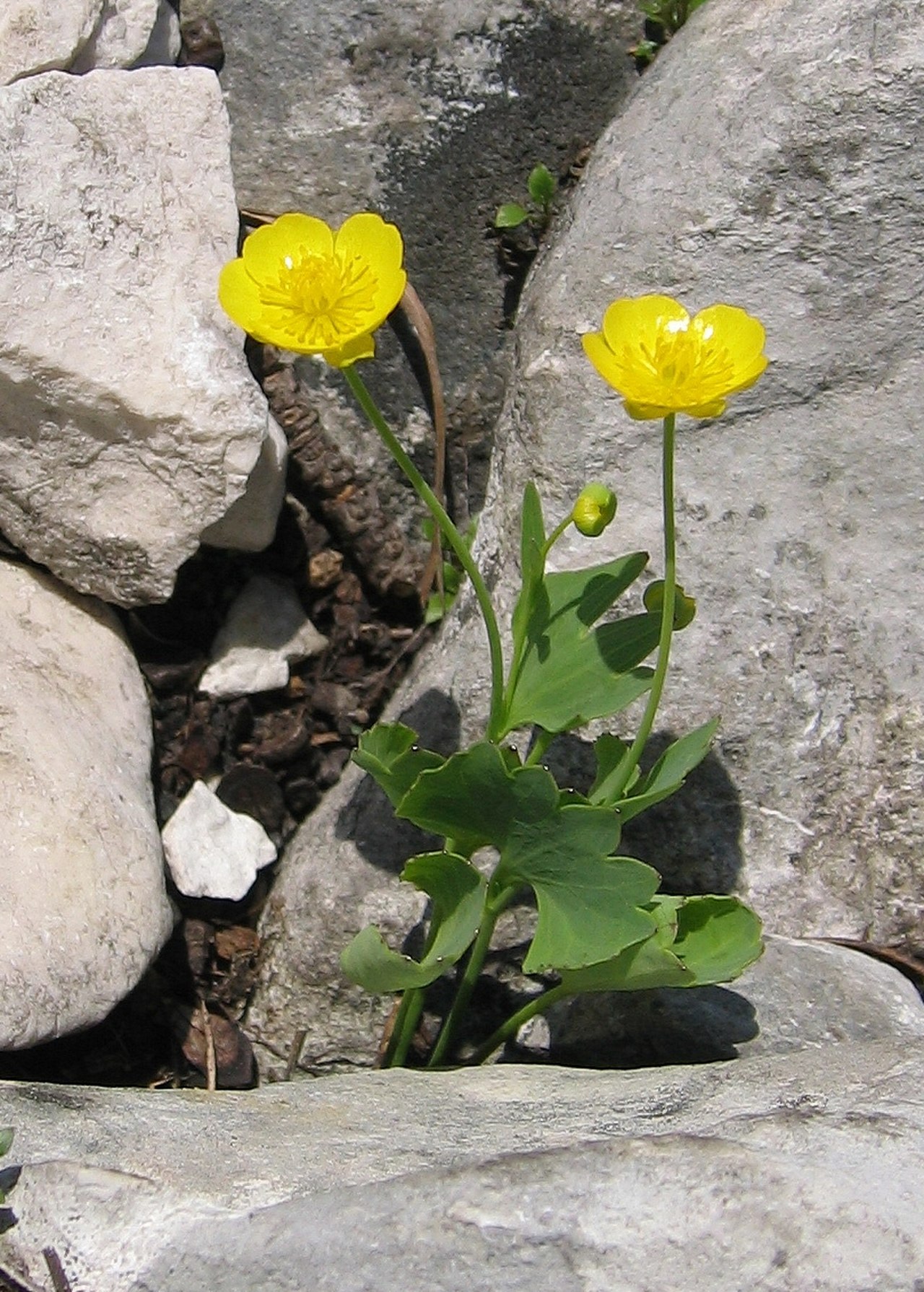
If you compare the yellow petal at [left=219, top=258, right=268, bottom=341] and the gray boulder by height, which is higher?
the gray boulder

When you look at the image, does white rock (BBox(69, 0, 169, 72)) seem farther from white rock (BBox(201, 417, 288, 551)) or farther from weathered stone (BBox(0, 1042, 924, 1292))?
weathered stone (BBox(0, 1042, 924, 1292))

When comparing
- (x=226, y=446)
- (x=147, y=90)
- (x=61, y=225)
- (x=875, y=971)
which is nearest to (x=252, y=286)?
(x=226, y=446)

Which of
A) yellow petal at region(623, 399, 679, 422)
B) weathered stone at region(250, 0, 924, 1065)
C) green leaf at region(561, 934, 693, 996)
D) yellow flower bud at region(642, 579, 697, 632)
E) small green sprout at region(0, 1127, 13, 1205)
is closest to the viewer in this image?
small green sprout at region(0, 1127, 13, 1205)

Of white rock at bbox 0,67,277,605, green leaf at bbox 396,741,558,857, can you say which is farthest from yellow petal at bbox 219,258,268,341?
green leaf at bbox 396,741,558,857

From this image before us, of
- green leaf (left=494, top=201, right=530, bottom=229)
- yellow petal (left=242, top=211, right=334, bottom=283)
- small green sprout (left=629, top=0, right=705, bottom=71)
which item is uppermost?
yellow petal (left=242, top=211, right=334, bottom=283)

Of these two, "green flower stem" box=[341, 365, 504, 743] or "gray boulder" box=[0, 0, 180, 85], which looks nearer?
"green flower stem" box=[341, 365, 504, 743]

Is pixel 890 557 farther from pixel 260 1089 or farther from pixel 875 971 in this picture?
pixel 260 1089

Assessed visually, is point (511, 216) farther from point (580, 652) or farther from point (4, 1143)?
point (4, 1143)
